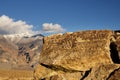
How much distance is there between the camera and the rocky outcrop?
1812 centimetres

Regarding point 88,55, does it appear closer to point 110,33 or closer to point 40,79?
point 110,33

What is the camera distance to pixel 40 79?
66.3ft

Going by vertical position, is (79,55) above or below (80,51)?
below

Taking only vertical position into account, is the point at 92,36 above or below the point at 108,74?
above

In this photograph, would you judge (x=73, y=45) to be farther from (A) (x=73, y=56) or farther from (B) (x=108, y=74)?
(B) (x=108, y=74)

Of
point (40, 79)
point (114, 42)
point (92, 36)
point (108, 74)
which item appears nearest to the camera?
point (108, 74)

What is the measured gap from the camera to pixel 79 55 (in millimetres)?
18688

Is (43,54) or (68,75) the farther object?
(43,54)

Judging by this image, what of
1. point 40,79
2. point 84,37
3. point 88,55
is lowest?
point 40,79

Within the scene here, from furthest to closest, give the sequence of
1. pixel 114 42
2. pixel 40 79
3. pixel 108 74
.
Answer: pixel 40 79 < pixel 114 42 < pixel 108 74

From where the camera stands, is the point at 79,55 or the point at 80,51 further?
the point at 80,51

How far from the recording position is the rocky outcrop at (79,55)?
59.5 ft

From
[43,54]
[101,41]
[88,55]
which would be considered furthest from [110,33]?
[43,54]

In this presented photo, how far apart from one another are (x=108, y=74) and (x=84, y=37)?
4389mm
